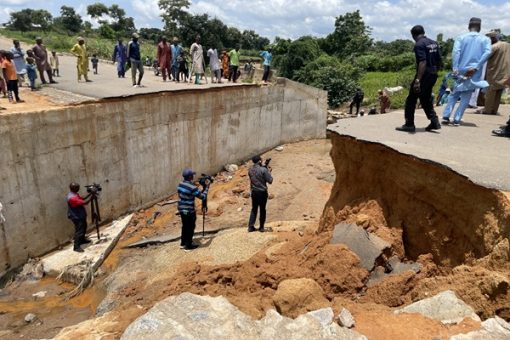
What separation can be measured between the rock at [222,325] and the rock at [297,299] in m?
0.26

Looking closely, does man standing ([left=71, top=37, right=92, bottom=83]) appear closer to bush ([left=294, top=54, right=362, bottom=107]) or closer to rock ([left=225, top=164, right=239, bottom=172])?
rock ([left=225, top=164, right=239, bottom=172])

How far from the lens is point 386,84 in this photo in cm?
2602

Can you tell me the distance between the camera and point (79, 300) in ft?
23.1

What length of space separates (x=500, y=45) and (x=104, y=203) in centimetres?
910

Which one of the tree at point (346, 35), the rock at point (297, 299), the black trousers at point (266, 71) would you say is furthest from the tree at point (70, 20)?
the rock at point (297, 299)

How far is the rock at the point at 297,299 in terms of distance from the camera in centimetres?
398

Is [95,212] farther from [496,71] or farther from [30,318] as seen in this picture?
[496,71]

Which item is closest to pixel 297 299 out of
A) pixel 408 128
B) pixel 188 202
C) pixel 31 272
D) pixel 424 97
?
pixel 408 128

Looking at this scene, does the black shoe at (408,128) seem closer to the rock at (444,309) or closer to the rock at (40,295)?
the rock at (444,309)

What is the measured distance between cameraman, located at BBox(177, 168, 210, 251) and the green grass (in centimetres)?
1603

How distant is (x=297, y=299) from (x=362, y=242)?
1.27 metres

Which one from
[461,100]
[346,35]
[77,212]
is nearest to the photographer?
[461,100]

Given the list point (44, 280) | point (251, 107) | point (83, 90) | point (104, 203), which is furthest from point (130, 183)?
point (251, 107)

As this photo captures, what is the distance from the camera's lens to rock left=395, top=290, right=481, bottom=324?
3377 mm
